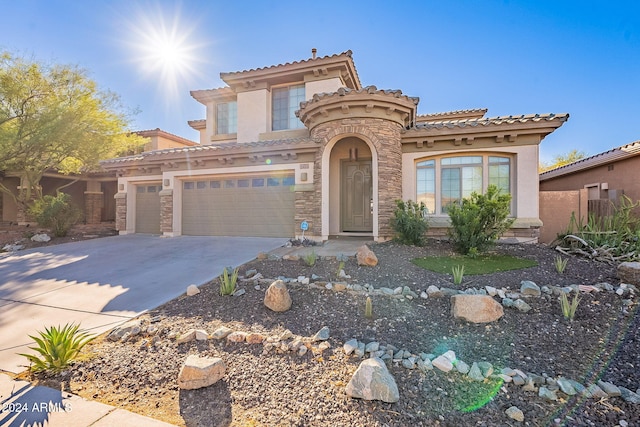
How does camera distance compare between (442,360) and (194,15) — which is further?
(194,15)

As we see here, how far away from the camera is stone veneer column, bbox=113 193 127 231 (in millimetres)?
13438

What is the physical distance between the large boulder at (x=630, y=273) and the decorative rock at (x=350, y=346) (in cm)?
513

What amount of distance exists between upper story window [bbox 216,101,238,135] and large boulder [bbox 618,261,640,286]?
14.1 meters

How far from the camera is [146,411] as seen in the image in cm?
254

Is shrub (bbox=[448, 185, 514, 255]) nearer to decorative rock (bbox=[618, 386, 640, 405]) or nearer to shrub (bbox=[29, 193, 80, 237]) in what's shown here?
decorative rock (bbox=[618, 386, 640, 405])

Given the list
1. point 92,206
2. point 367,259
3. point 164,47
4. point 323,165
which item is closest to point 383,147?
point 323,165

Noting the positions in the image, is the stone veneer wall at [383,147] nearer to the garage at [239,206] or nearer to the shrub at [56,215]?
the garage at [239,206]

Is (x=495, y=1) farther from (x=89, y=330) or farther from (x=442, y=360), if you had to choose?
(x=89, y=330)

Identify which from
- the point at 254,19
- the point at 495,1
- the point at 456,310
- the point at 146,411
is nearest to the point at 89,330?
the point at 146,411

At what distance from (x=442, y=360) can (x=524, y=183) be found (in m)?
8.59

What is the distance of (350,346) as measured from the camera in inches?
129

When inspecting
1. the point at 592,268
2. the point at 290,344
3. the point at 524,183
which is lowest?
the point at 290,344

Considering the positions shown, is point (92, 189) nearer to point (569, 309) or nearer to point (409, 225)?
point (409, 225)

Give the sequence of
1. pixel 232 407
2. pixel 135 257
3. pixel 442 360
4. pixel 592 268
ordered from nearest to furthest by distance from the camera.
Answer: pixel 232 407, pixel 442 360, pixel 592 268, pixel 135 257
